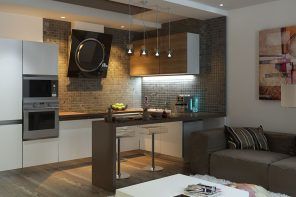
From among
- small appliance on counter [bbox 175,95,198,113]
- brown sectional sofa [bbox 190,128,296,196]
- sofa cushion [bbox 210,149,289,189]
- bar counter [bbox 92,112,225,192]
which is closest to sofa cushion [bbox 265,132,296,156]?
brown sectional sofa [bbox 190,128,296,196]

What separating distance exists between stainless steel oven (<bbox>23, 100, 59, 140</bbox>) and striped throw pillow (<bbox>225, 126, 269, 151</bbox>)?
9.06 ft

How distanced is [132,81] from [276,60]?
3.16m

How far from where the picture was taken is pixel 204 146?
475 cm

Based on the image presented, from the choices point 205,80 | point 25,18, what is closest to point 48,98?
point 25,18

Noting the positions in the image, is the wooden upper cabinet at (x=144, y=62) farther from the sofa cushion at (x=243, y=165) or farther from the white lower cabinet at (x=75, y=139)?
the sofa cushion at (x=243, y=165)

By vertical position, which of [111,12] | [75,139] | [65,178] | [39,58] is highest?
[111,12]

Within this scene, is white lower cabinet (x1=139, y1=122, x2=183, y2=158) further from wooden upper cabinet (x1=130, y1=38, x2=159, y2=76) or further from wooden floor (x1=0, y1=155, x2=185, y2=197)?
wooden upper cabinet (x1=130, y1=38, x2=159, y2=76)

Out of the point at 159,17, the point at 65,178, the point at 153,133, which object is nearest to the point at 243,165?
the point at 153,133

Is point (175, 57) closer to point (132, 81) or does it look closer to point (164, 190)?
point (132, 81)

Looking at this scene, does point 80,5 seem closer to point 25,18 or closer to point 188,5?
point 25,18

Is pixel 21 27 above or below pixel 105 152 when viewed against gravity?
above

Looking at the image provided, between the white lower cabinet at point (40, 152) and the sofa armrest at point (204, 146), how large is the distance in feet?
7.27

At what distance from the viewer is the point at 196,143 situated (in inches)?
192

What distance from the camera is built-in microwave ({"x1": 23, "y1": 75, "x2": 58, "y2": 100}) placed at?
16.4 ft
